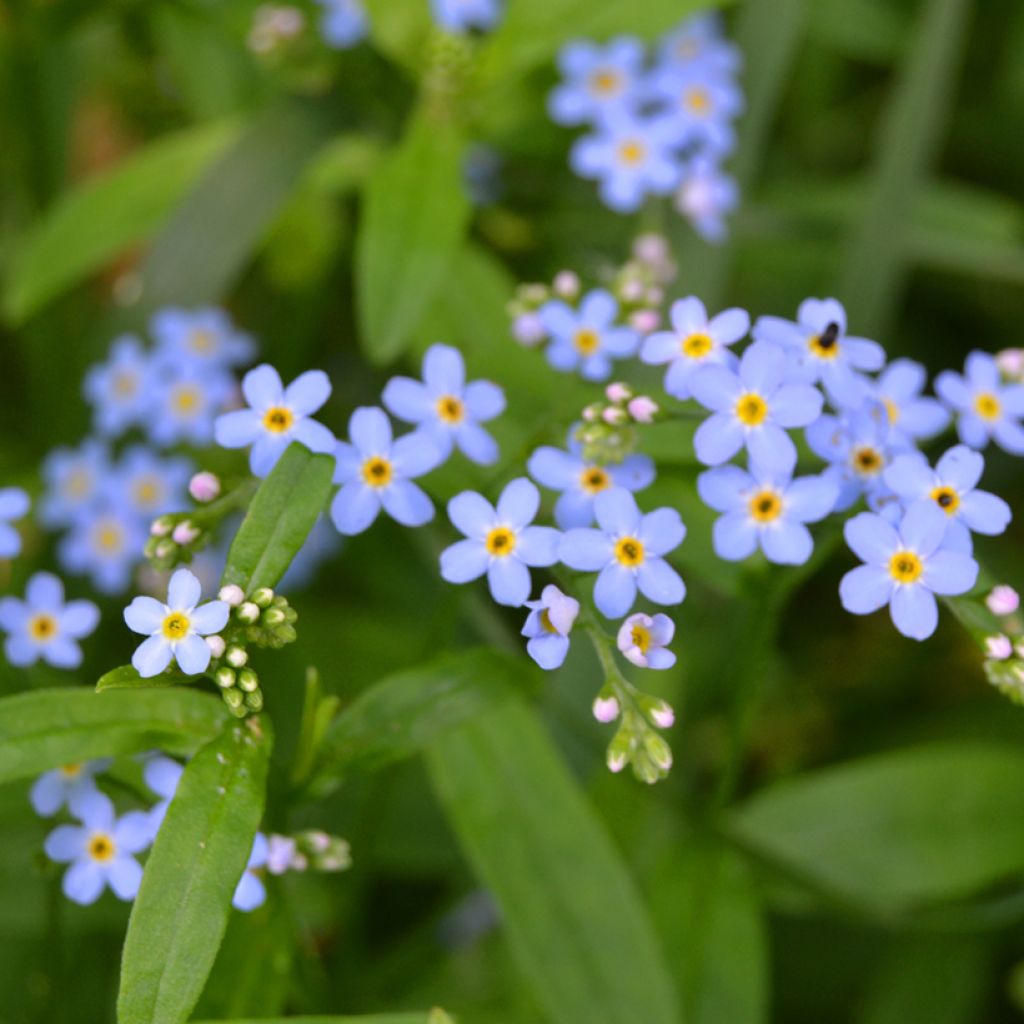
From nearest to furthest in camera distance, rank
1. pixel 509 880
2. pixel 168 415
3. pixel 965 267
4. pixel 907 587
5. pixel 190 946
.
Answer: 1. pixel 190 946
2. pixel 907 587
3. pixel 509 880
4. pixel 168 415
5. pixel 965 267

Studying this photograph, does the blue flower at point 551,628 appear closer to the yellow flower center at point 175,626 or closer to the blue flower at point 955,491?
the yellow flower center at point 175,626

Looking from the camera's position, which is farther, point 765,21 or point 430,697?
point 765,21

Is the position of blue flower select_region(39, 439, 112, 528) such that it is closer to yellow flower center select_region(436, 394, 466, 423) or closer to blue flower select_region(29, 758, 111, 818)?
blue flower select_region(29, 758, 111, 818)

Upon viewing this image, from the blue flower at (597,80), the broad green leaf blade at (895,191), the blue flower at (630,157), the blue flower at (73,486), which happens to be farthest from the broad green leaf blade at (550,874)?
the blue flower at (597,80)

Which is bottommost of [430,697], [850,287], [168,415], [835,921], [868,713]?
[835,921]

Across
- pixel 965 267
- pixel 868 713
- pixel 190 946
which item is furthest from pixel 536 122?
pixel 190 946

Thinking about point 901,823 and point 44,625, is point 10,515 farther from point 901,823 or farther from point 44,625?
point 901,823

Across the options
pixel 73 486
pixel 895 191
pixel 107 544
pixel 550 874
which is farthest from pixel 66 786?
pixel 895 191

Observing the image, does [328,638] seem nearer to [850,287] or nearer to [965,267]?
[850,287]
